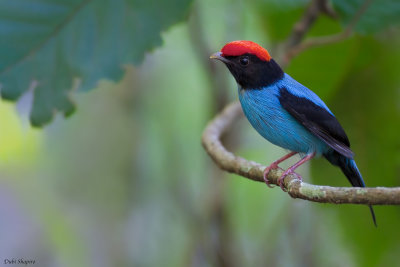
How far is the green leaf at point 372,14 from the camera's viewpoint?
3.45 metres

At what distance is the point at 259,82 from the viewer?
288 centimetres

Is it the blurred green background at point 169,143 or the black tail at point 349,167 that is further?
the blurred green background at point 169,143

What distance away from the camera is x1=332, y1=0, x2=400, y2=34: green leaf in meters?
3.45

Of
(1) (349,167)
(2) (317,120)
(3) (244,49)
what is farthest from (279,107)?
(1) (349,167)

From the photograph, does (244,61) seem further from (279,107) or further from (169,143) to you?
Answer: (169,143)

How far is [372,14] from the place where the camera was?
11.4 feet

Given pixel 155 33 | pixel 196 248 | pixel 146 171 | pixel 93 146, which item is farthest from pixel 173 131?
pixel 155 33

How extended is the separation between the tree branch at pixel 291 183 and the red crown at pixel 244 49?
50 centimetres

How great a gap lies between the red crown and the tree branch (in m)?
0.50

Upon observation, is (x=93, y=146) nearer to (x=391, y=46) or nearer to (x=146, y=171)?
(x=146, y=171)

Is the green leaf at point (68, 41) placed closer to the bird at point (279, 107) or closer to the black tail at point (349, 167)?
the bird at point (279, 107)

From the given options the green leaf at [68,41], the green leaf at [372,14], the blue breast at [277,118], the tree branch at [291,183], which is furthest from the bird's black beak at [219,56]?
the green leaf at [372,14]

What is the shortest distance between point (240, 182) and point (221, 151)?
3327mm

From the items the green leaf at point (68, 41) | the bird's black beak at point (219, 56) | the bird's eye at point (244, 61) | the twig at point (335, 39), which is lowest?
the bird's eye at point (244, 61)
